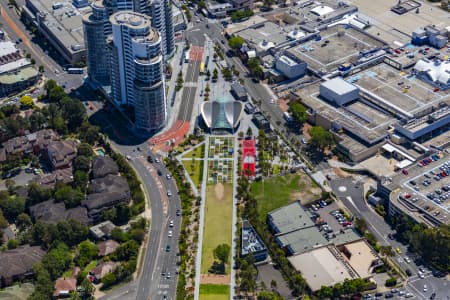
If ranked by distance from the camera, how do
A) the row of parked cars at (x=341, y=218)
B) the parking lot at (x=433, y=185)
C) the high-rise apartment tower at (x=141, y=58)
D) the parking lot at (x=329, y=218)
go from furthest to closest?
1. the high-rise apartment tower at (x=141, y=58)
2. the parking lot at (x=433, y=185)
3. the row of parked cars at (x=341, y=218)
4. the parking lot at (x=329, y=218)

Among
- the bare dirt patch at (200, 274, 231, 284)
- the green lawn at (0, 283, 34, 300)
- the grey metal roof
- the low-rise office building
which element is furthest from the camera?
the grey metal roof

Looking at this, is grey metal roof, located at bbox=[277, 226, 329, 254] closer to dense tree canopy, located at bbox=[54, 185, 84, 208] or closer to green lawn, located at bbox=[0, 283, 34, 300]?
A: dense tree canopy, located at bbox=[54, 185, 84, 208]

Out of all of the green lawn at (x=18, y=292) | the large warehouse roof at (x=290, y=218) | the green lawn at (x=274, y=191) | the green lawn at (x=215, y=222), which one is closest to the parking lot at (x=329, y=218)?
the large warehouse roof at (x=290, y=218)

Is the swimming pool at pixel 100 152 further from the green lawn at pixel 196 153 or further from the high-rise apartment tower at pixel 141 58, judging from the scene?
the green lawn at pixel 196 153

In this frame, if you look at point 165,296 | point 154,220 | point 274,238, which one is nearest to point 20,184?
point 154,220

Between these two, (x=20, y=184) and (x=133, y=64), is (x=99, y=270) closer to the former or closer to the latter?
(x=20, y=184)

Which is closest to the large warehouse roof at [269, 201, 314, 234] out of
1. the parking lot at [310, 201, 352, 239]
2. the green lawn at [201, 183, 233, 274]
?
the parking lot at [310, 201, 352, 239]
